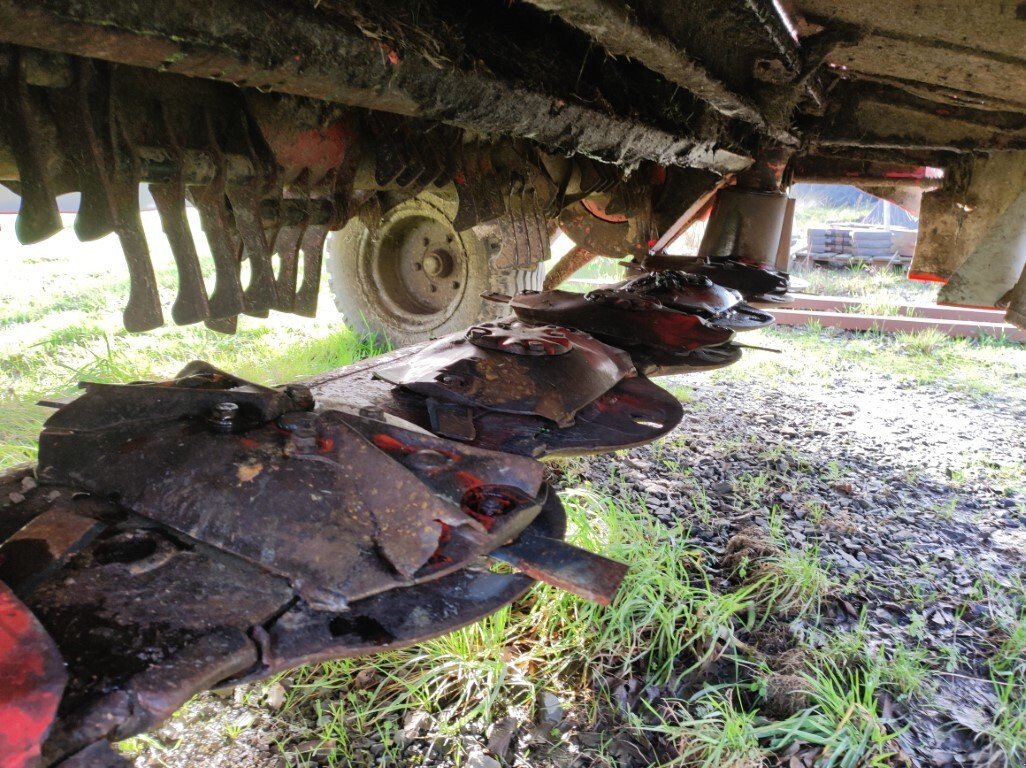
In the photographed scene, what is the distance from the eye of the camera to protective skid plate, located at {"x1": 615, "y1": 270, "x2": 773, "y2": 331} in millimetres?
2527

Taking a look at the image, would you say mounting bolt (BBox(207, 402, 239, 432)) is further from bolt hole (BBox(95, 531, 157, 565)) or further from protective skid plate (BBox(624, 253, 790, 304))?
protective skid plate (BBox(624, 253, 790, 304))

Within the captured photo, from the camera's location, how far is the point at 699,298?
259 cm

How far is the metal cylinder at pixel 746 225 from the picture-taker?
311 cm

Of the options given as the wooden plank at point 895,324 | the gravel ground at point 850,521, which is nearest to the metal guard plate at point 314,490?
the gravel ground at point 850,521

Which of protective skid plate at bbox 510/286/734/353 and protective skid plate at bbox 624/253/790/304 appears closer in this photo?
protective skid plate at bbox 510/286/734/353

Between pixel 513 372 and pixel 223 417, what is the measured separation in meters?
0.69

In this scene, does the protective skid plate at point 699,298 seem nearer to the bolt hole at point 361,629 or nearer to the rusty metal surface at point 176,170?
the rusty metal surface at point 176,170

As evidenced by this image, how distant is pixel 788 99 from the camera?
231cm

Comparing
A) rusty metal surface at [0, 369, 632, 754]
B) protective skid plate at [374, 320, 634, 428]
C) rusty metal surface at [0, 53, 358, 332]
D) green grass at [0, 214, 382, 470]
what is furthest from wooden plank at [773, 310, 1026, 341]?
rusty metal surface at [0, 369, 632, 754]

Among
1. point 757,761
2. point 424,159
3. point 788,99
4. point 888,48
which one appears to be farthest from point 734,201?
point 757,761

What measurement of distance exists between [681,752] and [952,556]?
4.72 ft

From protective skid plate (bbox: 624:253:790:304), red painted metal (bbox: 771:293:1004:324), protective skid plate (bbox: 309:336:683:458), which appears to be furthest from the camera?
red painted metal (bbox: 771:293:1004:324)

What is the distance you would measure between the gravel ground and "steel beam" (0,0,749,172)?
54.5 inches

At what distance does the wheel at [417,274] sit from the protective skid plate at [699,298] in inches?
26.2
